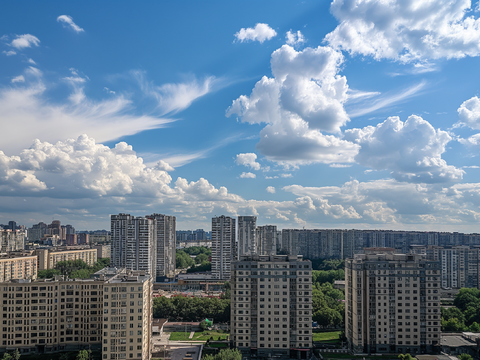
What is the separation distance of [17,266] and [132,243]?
99.9 ft

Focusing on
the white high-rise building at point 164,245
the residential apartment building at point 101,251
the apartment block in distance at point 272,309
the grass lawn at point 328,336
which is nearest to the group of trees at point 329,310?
the grass lawn at point 328,336

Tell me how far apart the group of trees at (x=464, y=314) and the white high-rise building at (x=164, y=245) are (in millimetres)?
77428

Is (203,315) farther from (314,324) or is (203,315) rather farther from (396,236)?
(396,236)

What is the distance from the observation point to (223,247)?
115625mm

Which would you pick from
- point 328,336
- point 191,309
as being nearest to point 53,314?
point 191,309

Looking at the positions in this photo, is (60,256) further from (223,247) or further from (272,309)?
(272,309)

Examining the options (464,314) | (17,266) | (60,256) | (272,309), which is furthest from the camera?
(60,256)

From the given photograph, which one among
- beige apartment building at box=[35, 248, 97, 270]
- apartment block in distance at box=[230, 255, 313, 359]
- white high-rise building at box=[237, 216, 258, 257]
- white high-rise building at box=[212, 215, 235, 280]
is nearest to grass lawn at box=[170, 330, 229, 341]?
apartment block in distance at box=[230, 255, 313, 359]

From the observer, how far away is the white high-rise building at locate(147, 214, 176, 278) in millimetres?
121000

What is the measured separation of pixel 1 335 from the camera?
5084cm

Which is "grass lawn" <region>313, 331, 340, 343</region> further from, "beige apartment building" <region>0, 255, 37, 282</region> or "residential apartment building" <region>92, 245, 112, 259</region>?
"residential apartment building" <region>92, 245, 112, 259</region>

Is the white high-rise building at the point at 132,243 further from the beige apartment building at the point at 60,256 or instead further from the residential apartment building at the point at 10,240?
the residential apartment building at the point at 10,240

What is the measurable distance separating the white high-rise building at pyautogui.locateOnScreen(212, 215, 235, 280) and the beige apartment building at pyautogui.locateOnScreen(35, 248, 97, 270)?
181 feet

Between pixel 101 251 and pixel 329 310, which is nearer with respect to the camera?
pixel 329 310
